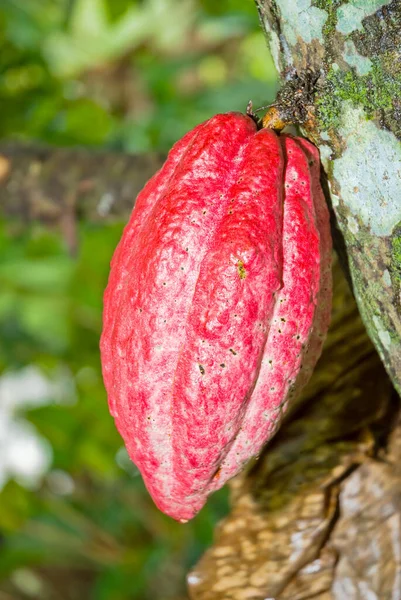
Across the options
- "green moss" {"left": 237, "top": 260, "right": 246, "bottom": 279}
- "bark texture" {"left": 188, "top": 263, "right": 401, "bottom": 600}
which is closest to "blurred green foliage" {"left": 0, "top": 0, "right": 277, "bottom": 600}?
"bark texture" {"left": 188, "top": 263, "right": 401, "bottom": 600}

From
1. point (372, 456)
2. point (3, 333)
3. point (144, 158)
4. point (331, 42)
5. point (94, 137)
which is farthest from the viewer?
point (3, 333)

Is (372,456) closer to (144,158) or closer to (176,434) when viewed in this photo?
(176,434)

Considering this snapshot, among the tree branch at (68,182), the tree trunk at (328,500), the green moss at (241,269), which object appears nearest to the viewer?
the green moss at (241,269)

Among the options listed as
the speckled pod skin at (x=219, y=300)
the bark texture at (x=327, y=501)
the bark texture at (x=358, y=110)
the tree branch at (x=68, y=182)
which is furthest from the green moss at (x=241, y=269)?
the tree branch at (x=68, y=182)

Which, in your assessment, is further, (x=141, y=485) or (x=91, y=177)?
(x=141, y=485)

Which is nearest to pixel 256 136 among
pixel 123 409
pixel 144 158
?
pixel 123 409

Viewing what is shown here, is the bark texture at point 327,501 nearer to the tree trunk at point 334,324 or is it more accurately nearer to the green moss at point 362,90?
the tree trunk at point 334,324

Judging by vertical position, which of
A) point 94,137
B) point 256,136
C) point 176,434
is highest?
point 94,137
